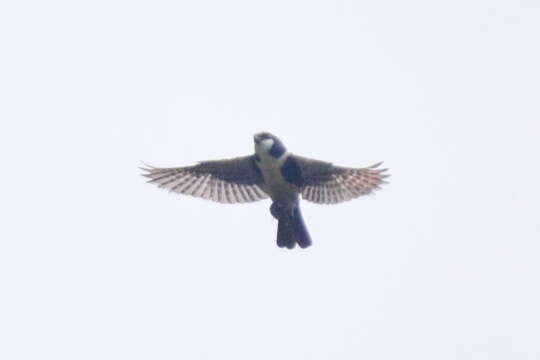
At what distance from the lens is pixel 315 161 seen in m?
28.8

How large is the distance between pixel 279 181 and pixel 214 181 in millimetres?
1453

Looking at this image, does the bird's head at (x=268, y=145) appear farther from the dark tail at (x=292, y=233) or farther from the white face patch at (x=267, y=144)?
the dark tail at (x=292, y=233)

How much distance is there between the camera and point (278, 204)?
95.0ft

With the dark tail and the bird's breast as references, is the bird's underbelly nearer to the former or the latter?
the bird's breast

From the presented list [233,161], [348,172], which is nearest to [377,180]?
[348,172]

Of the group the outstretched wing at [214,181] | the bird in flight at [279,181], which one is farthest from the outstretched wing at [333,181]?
the outstretched wing at [214,181]

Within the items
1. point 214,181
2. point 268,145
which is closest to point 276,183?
point 268,145

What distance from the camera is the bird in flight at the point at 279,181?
94.1 ft

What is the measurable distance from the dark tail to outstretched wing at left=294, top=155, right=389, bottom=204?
21.6 inches

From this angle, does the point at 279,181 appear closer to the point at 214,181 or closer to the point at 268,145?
the point at 268,145

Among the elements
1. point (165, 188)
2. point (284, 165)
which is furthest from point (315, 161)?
point (165, 188)

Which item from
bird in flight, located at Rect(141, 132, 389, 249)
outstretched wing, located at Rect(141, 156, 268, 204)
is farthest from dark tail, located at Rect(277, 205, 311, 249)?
outstretched wing, located at Rect(141, 156, 268, 204)

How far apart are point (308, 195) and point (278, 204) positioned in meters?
0.54

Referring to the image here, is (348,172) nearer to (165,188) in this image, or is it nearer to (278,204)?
(278,204)
